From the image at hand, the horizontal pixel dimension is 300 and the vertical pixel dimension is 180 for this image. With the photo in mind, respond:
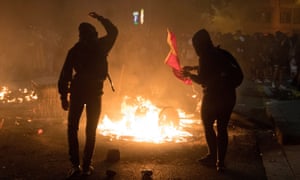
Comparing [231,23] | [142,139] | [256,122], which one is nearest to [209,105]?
[142,139]

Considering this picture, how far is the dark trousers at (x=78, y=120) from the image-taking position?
5.80 m

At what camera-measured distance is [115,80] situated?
14.3m

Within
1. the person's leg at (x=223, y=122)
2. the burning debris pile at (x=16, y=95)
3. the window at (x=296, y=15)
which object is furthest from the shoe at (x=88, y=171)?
the window at (x=296, y=15)

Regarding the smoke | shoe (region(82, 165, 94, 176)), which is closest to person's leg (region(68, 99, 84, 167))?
shoe (region(82, 165, 94, 176))

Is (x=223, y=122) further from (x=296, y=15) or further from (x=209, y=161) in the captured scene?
(x=296, y=15)

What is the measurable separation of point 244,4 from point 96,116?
33.9m

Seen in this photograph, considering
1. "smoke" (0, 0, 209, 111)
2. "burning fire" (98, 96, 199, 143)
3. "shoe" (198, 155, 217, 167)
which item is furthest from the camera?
"smoke" (0, 0, 209, 111)

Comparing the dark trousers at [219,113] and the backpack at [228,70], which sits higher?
the backpack at [228,70]

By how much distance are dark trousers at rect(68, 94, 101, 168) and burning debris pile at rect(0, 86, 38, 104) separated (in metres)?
6.73

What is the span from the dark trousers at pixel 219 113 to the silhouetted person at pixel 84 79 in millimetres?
1544

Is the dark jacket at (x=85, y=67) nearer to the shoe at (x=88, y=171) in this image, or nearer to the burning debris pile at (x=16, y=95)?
the shoe at (x=88, y=171)

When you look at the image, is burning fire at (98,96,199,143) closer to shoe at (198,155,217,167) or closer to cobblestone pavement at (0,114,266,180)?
cobblestone pavement at (0,114,266,180)

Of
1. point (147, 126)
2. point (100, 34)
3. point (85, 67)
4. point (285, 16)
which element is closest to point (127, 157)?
point (85, 67)

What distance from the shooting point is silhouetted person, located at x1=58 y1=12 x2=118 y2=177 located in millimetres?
5715
